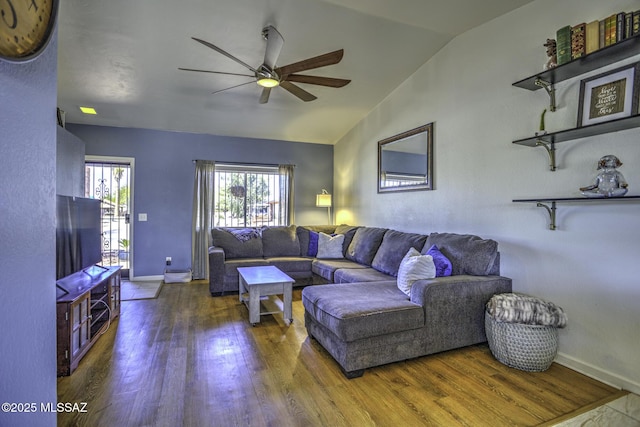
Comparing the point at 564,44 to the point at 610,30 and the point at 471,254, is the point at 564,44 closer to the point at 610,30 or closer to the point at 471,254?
the point at 610,30

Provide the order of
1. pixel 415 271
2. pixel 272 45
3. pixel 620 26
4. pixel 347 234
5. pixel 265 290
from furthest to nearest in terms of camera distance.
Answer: pixel 347 234 < pixel 265 290 < pixel 415 271 < pixel 272 45 < pixel 620 26

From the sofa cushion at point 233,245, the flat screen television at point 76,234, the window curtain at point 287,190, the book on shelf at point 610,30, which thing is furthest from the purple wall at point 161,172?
the book on shelf at point 610,30

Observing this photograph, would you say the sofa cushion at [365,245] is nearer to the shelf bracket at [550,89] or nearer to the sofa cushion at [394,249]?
the sofa cushion at [394,249]

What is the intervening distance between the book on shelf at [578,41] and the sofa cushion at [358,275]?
247 centimetres

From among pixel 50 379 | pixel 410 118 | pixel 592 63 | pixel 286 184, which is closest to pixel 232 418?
pixel 50 379

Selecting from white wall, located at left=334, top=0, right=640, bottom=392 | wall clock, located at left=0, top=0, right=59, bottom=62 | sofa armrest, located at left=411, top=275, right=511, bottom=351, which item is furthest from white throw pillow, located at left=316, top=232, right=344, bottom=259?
wall clock, located at left=0, top=0, right=59, bottom=62

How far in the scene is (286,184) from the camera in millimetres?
5812

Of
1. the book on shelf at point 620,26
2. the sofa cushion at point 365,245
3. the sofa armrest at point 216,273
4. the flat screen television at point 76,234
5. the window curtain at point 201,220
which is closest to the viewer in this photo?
the book on shelf at point 620,26

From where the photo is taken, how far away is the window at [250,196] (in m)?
5.57

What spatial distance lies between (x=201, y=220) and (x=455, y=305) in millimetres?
4132

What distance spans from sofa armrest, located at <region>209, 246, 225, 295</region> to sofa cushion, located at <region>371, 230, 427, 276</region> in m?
2.09

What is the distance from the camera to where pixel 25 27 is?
2.49 feet

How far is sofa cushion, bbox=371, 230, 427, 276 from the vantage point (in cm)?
360

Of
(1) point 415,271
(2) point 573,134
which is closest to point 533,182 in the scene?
(2) point 573,134
